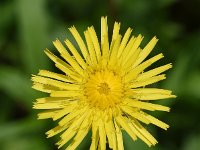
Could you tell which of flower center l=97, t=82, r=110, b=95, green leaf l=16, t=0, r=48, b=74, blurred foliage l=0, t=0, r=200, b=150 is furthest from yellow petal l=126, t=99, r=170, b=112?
green leaf l=16, t=0, r=48, b=74

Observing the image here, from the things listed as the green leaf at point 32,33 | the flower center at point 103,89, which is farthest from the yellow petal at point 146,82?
the green leaf at point 32,33

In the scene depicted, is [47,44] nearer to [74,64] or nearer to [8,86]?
[8,86]

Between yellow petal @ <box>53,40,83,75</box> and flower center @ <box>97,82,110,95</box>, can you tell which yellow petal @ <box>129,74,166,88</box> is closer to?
flower center @ <box>97,82,110,95</box>

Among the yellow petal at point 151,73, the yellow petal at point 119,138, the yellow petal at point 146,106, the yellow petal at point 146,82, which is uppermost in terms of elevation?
the yellow petal at point 151,73

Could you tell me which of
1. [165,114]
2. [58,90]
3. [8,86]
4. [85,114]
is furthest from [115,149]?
[8,86]

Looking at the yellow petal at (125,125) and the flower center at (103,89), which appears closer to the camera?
the yellow petal at (125,125)

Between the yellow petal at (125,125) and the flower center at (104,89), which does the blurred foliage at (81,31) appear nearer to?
the flower center at (104,89)
